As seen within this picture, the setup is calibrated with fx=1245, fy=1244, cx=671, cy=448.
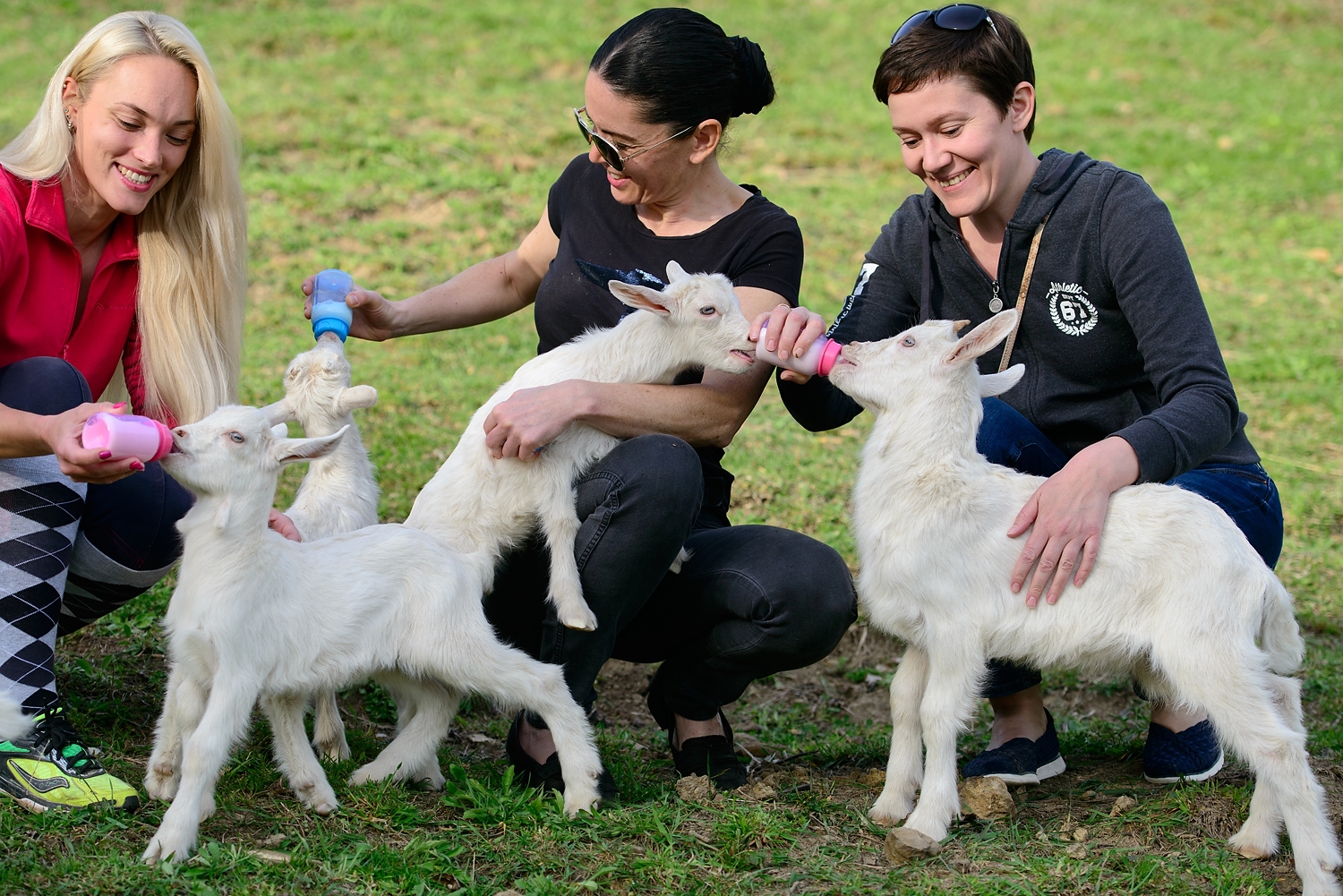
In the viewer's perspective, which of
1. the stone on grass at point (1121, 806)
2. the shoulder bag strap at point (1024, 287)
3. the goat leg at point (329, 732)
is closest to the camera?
the stone on grass at point (1121, 806)

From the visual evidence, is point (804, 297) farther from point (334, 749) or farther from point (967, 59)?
point (334, 749)

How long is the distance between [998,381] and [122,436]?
2489mm

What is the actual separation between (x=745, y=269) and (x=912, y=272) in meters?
0.61

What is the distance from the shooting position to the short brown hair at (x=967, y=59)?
381 centimetres

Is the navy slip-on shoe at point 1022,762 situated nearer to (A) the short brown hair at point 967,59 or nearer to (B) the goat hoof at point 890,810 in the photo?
(B) the goat hoof at point 890,810

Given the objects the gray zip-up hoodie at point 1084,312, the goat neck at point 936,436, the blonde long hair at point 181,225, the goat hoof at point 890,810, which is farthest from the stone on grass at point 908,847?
the blonde long hair at point 181,225

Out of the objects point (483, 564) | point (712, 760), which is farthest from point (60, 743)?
point (712, 760)

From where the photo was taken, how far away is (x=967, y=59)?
12.5 ft

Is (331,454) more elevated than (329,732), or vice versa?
(331,454)

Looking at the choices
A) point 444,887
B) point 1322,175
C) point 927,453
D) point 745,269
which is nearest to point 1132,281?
point 927,453

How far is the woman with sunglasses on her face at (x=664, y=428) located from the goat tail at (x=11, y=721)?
55.1 inches

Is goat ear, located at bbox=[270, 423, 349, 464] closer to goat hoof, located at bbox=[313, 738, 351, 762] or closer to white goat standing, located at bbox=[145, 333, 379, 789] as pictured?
white goat standing, located at bbox=[145, 333, 379, 789]

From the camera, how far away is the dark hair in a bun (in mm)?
3934

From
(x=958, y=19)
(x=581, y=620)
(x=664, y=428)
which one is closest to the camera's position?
(x=581, y=620)
